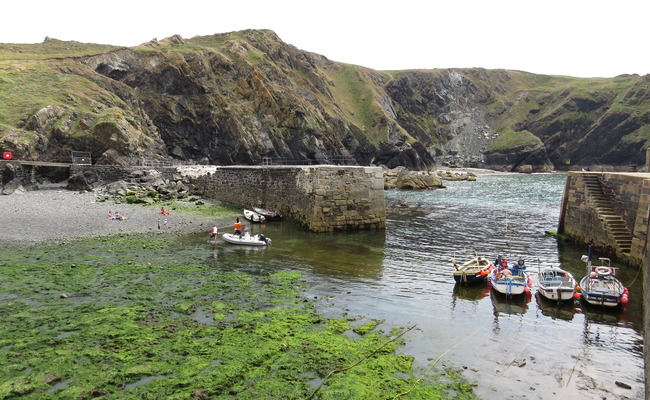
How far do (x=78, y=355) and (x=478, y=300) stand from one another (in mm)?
13332

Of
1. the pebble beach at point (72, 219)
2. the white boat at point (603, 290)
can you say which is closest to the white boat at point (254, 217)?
the pebble beach at point (72, 219)

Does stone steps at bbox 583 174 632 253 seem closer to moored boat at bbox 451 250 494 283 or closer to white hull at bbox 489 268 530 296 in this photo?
moored boat at bbox 451 250 494 283

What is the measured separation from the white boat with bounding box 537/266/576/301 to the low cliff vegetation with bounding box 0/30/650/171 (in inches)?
1916

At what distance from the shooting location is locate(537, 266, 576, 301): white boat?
14.2 meters

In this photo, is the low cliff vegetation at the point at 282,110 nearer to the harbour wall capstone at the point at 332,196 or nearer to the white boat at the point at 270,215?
the white boat at the point at 270,215

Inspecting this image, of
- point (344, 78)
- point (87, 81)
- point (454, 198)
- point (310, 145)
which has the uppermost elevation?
point (344, 78)

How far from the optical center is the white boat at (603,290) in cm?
1355

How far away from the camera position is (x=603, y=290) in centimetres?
1377

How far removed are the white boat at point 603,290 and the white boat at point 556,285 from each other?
459 mm

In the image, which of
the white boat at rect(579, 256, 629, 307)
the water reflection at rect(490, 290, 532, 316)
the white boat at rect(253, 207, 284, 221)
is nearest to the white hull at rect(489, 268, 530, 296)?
the water reflection at rect(490, 290, 532, 316)

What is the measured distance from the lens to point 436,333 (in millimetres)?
11680

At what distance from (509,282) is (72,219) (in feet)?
91.4

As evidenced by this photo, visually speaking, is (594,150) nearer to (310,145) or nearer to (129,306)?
(310,145)

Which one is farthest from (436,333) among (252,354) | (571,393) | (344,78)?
(344,78)
